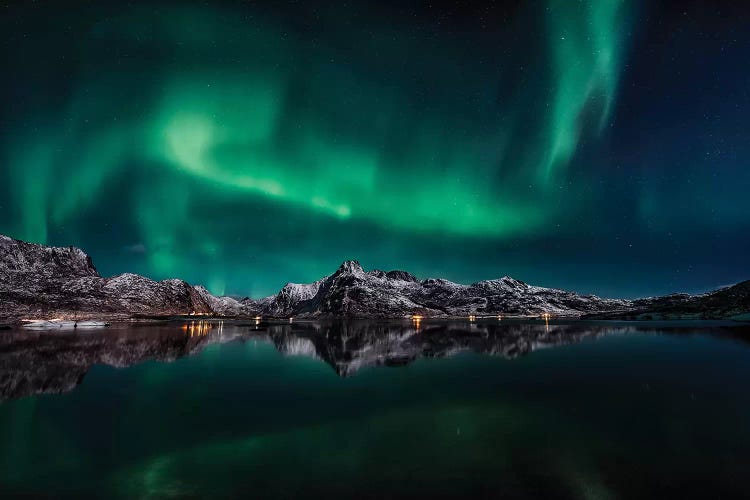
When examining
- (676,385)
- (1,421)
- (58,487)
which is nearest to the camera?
(58,487)

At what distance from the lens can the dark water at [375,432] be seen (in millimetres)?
11023

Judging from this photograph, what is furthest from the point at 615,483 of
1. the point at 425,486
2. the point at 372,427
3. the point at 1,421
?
the point at 1,421

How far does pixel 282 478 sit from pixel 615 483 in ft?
34.8

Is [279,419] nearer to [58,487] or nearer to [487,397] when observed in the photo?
[58,487]

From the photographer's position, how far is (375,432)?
15.9 meters

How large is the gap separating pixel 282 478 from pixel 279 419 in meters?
6.89

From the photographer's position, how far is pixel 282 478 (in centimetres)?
1144

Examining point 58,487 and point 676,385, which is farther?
point 676,385

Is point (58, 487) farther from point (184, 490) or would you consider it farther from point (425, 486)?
point (425, 486)

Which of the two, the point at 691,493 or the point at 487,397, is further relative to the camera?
the point at 487,397

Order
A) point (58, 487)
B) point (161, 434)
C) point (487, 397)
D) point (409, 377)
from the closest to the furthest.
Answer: point (58, 487) → point (161, 434) → point (487, 397) → point (409, 377)

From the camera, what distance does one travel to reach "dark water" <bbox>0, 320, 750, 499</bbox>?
11.0 metres

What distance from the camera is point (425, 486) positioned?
10.7 metres

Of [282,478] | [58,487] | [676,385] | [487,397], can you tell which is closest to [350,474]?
[282,478]
